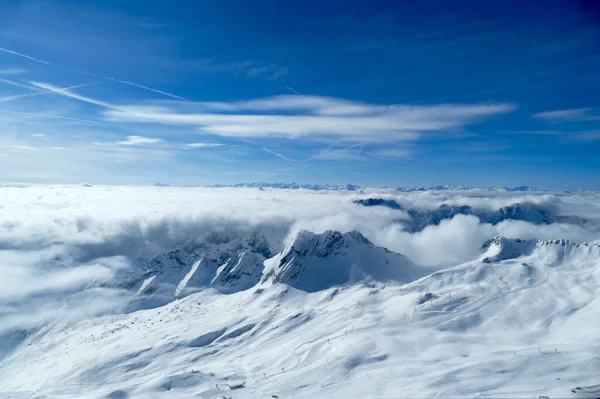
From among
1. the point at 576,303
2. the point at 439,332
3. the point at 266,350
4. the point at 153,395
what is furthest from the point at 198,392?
the point at 576,303

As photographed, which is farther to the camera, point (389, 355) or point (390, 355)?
point (389, 355)

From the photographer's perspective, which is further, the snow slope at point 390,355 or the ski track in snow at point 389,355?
the snow slope at point 390,355

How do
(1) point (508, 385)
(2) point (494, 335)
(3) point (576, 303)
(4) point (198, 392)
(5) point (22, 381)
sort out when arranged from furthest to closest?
(5) point (22, 381), (3) point (576, 303), (2) point (494, 335), (4) point (198, 392), (1) point (508, 385)

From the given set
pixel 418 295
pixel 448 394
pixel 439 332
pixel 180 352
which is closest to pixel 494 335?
pixel 439 332

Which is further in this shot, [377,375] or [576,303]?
[576,303]

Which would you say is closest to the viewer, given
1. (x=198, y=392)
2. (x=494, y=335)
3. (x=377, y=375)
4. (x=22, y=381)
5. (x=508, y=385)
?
(x=508, y=385)

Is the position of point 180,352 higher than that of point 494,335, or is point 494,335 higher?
point 494,335

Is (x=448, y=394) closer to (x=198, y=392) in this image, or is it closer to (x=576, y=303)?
(x=198, y=392)

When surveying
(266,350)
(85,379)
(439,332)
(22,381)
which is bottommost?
(22,381)

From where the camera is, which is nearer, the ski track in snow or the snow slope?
the ski track in snow
